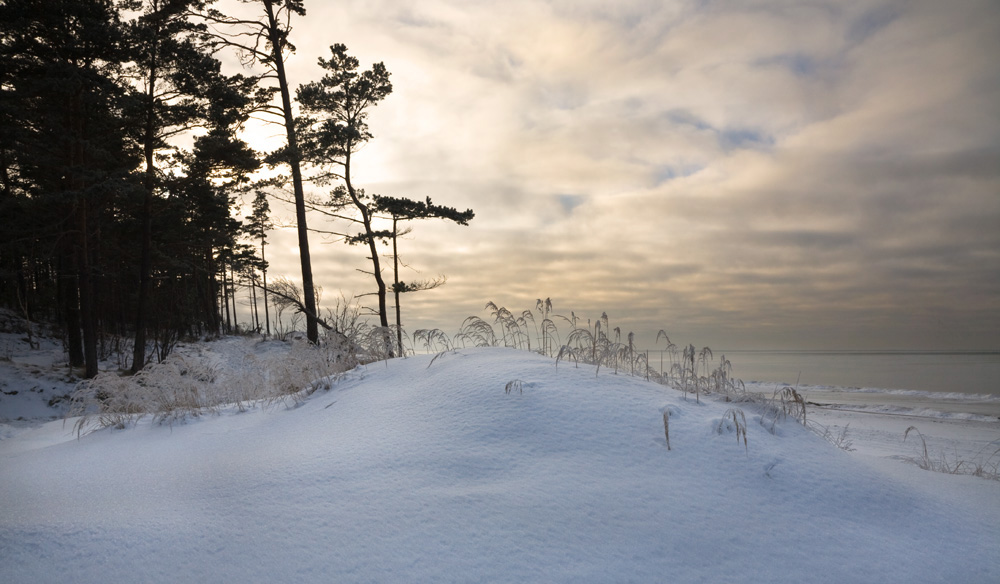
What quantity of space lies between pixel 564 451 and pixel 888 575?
4.16 feet

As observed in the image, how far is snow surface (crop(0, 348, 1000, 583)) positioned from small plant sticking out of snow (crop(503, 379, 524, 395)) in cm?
4

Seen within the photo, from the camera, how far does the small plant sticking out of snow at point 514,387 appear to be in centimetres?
301

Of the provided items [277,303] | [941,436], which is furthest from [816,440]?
[277,303]

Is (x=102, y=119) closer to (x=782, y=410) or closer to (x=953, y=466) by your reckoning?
(x=782, y=410)

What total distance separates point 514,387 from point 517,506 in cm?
114

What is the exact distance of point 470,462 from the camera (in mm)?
2395

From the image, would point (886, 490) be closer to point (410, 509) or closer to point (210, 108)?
point (410, 509)

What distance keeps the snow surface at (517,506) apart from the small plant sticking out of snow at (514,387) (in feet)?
0.14

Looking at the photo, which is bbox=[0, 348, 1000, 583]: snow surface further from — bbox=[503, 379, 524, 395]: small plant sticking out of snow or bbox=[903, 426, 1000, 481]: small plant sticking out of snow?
bbox=[903, 426, 1000, 481]: small plant sticking out of snow

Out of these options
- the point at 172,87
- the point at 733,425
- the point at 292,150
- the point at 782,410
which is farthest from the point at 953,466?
the point at 172,87

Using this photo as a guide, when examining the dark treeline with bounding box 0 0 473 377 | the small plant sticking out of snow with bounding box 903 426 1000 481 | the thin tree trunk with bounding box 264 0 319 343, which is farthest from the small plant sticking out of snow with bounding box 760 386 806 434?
the thin tree trunk with bounding box 264 0 319 343

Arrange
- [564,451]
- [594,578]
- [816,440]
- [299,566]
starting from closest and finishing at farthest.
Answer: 1. [594,578]
2. [299,566]
3. [564,451]
4. [816,440]

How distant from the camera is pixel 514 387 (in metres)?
3.09

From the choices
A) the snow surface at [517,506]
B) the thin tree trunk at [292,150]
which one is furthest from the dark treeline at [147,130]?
the snow surface at [517,506]
